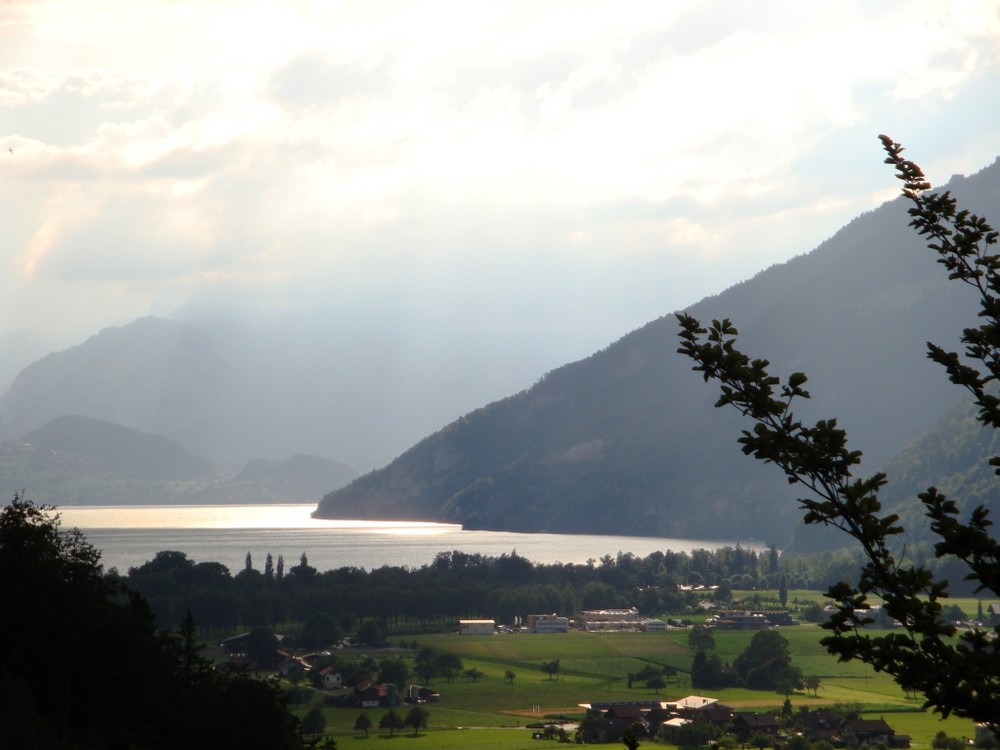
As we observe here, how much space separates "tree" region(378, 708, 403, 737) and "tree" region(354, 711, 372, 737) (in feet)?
1.92

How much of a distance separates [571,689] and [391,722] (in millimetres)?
16571

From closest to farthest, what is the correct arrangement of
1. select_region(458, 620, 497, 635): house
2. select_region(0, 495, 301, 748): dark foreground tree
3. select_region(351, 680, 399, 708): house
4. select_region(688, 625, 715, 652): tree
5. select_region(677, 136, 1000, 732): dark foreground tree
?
select_region(677, 136, 1000, 732): dark foreground tree
select_region(0, 495, 301, 748): dark foreground tree
select_region(351, 680, 399, 708): house
select_region(688, 625, 715, 652): tree
select_region(458, 620, 497, 635): house

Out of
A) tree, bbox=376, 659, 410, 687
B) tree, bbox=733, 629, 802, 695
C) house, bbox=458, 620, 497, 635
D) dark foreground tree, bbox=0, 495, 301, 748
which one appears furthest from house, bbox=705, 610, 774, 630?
dark foreground tree, bbox=0, 495, 301, 748

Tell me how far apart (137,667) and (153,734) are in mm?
1974

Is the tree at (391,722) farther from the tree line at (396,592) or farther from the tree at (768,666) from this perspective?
the tree line at (396,592)

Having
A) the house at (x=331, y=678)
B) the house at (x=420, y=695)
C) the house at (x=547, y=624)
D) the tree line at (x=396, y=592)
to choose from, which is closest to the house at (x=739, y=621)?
the house at (x=547, y=624)

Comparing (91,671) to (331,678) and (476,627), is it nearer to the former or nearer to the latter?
(331,678)

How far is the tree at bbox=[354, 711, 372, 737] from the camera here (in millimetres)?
61219

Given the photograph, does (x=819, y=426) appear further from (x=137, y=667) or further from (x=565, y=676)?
(x=565, y=676)

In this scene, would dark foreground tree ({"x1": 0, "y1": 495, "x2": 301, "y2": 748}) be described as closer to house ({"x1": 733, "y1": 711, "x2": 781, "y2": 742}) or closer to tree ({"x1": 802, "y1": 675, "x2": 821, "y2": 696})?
house ({"x1": 733, "y1": 711, "x2": 781, "y2": 742})

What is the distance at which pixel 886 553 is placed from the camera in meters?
9.93

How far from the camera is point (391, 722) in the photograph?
61.5m

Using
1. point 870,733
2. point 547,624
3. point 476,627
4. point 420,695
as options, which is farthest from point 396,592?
point 870,733

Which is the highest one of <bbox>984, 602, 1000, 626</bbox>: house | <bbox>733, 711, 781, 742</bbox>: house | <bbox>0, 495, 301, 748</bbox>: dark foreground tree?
<bbox>0, 495, 301, 748</bbox>: dark foreground tree
